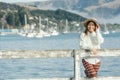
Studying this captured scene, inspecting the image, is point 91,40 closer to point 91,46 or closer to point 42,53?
point 91,46

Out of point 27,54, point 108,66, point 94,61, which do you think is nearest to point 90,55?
point 94,61

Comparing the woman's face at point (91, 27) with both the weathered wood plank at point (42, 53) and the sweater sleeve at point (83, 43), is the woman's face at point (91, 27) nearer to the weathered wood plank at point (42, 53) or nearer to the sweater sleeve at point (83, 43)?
the sweater sleeve at point (83, 43)

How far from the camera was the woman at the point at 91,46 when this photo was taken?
39.1 ft

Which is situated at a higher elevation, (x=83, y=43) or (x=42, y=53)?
(x=83, y=43)

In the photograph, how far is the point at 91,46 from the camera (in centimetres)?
1205

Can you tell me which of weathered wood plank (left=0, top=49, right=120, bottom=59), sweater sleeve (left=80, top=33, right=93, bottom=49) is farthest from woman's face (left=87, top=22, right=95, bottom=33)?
weathered wood plank (left=0, top=49, right=120, bottom=59)

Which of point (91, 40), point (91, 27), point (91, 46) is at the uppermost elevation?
point (91, 27)

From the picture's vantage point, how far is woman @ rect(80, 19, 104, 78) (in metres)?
11.9

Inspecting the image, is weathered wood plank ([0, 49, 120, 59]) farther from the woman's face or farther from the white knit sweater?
the woman's face

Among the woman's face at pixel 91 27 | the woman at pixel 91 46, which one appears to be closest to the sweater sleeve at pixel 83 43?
the woman at pixel 91 46

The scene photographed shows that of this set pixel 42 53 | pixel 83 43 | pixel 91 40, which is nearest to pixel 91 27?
pixel 91 40

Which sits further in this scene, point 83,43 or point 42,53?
point 83,43

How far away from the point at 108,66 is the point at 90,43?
23.8m

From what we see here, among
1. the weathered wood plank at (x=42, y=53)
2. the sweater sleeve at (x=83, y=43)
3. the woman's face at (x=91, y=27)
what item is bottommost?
the weathered wood plank at (x=42, y=53)
